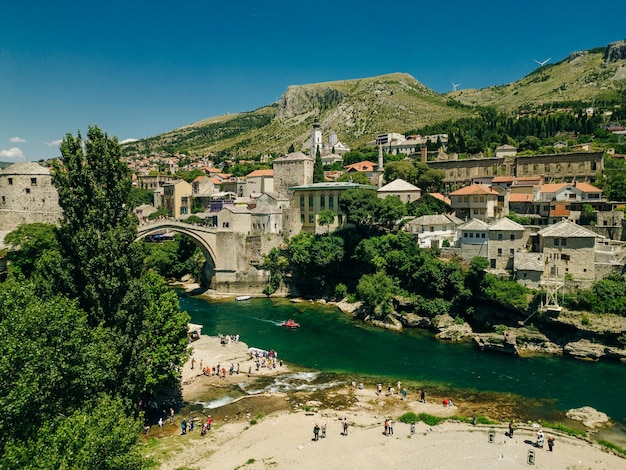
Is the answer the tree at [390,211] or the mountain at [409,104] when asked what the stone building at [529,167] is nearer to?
the tree at [390,211]

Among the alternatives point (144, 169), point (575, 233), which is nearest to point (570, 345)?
point (575, 233)

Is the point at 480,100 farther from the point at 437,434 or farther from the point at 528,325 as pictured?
the point at 437,434

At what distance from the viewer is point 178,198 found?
81875mm

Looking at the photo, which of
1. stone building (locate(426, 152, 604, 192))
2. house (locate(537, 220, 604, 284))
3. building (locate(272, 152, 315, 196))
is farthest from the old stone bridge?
house (locate(537, 220, 604, 284))

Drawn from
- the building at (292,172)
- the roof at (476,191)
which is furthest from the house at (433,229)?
the building at (292,172)

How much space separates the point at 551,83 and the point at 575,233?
546 ft

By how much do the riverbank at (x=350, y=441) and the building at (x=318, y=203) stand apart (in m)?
31.2

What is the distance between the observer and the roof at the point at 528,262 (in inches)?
1506

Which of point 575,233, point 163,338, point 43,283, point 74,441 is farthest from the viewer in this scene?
point 575,233

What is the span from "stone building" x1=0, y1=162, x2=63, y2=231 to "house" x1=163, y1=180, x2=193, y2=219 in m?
45.8

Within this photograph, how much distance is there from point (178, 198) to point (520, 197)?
54.9 metres

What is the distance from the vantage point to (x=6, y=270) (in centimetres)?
3189


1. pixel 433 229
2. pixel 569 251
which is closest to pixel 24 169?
pixel 433 229

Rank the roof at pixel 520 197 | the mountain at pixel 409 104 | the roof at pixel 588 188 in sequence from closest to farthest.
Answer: the roof at pixel 588 188 < the roof at pixel 520 197 < the mountain at pixel 409 104
